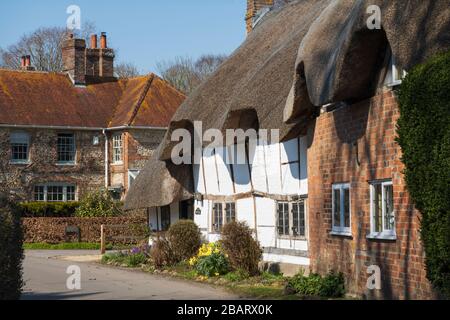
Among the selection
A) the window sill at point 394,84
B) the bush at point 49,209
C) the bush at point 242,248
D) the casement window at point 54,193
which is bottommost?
the bush at point 242,248

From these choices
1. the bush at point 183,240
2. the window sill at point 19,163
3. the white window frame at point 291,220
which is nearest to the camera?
the white window frame at point 291,220

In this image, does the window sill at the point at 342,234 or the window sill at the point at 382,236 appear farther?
the window sill at the point at 342,234

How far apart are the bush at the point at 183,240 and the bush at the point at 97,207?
14854mm

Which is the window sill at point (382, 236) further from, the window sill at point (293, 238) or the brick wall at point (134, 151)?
the brick wall at point (134, 151)

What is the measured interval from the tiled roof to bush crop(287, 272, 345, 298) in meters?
25.7

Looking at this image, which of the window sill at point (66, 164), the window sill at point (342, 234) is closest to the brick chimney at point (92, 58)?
the window sill at point (66, 164)

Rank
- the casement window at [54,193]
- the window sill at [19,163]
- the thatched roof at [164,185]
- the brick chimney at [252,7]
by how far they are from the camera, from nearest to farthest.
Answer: the thatched roof at [164,185]
the brick chimney at [252,7]
the window sill at [19,163]
the casement window at [54,193]

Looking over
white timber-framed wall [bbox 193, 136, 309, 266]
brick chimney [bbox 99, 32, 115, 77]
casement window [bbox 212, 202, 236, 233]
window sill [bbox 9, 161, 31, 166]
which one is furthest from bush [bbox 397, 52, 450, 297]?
brick chimney [bbox 99, 32, 115, 77]

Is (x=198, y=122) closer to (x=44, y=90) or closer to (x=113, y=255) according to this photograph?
(x=113, y=255)

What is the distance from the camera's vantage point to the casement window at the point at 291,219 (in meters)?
18.7

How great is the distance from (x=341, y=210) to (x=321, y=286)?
137 centimetres

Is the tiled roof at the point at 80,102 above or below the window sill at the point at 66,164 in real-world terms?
above

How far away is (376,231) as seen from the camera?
47.0 ft
